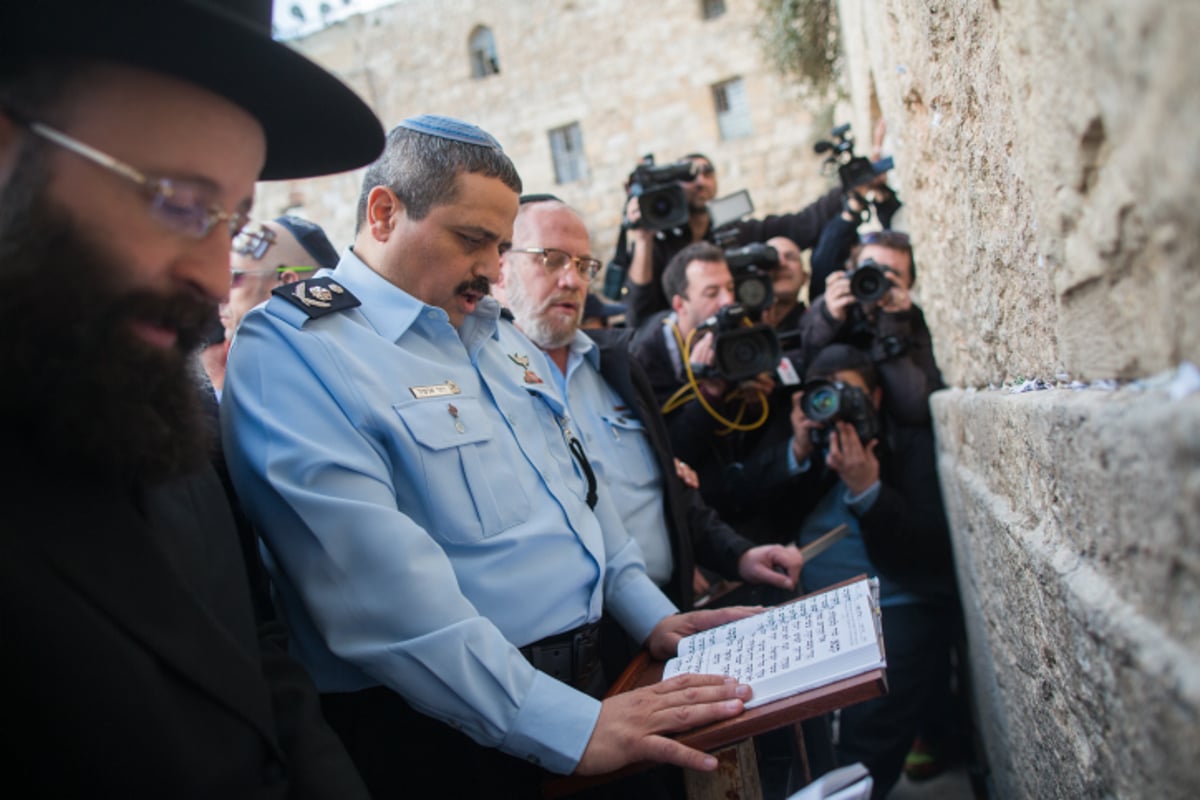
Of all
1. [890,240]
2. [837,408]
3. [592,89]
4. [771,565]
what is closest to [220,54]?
[771,565]

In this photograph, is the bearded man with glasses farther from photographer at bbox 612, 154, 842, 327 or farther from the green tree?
the green tree

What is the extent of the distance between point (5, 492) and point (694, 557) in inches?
81.9

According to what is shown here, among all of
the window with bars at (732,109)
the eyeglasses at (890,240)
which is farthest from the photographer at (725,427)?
the window with bars at (732,109)

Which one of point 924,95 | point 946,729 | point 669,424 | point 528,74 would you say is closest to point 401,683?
point 924,95

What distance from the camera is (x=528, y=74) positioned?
15.1m

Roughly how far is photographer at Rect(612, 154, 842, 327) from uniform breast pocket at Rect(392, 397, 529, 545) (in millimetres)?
2702

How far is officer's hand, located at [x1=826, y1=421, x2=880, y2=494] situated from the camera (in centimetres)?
293

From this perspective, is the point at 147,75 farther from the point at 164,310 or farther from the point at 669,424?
the point at 669,424

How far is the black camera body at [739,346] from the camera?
322 centimetres

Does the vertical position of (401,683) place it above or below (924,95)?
below

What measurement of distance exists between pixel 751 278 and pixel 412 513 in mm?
2496

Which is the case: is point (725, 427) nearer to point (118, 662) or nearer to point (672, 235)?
point (672, 235)

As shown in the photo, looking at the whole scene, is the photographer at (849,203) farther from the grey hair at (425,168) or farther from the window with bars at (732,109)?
the window with bars at (732,109)

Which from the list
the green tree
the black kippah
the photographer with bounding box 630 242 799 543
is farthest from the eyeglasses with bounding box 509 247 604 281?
the green tree
